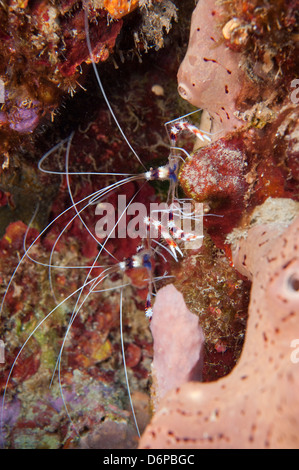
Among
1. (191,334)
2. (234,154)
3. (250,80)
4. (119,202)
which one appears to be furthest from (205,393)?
(119,202)

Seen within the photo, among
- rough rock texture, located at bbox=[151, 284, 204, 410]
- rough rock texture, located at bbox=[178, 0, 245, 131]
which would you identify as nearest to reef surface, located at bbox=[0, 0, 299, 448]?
rough rock texture, located at bbox=[178, 0, 245, 131]

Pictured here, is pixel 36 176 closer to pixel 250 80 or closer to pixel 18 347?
pixel 18 347

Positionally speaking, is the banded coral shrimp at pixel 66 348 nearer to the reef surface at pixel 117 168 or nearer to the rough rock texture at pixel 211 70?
the reef surface at pixel 117 168

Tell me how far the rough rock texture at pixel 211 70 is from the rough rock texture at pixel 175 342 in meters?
1.72

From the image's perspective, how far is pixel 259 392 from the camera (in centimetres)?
176

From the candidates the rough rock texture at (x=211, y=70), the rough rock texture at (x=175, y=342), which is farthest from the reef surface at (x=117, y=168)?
the rough rock texture at (x=175, y=342)

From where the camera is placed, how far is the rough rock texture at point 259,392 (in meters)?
1.64

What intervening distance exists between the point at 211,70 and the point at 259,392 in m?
2.56

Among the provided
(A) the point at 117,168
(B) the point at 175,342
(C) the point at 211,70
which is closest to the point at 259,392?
(B) the point at 175,342

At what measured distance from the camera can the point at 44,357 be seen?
4.75 meters

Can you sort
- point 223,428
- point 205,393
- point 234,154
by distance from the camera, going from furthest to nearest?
point 234,154, point 205,393, point 223,428

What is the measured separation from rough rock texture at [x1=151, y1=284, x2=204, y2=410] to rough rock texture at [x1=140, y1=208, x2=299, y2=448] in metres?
0.36

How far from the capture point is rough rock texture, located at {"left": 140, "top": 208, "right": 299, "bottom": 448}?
164 cm
